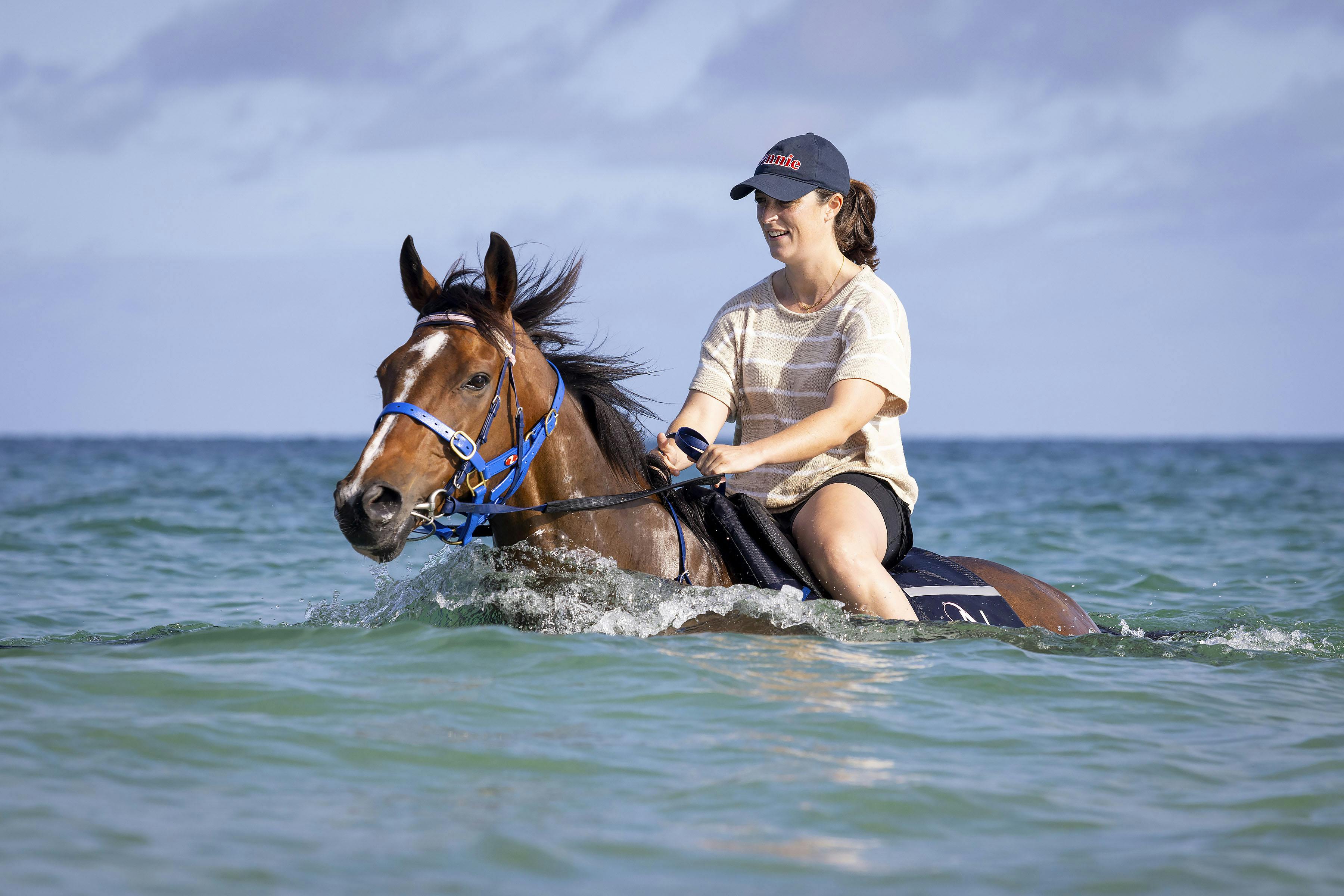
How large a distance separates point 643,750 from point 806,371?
1.75 metres

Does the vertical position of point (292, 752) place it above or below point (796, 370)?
below

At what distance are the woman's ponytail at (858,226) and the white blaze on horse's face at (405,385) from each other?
1769mm

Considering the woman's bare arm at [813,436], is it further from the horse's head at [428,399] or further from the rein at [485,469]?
the horse's head at [428,399]

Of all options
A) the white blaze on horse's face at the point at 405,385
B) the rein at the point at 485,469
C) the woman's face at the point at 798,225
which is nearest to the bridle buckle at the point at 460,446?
the rein at the point at 485,469

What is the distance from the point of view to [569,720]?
3459 mm

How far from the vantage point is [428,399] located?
11.4 feet

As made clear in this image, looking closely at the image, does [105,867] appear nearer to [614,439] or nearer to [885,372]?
[614,439]

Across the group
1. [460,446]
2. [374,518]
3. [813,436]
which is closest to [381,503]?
[374,518]

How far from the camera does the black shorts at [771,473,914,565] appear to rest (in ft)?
14.2

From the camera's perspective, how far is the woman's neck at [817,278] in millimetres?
4422

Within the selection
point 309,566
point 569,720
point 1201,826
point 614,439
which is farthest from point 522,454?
point 309,566

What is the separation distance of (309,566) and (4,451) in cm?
5019

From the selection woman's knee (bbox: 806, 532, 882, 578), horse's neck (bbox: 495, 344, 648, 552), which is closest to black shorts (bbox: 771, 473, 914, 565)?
woman's knee (bbox: 806, 532, 882, 578)

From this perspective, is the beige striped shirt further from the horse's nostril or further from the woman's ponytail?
the horse's nostril
